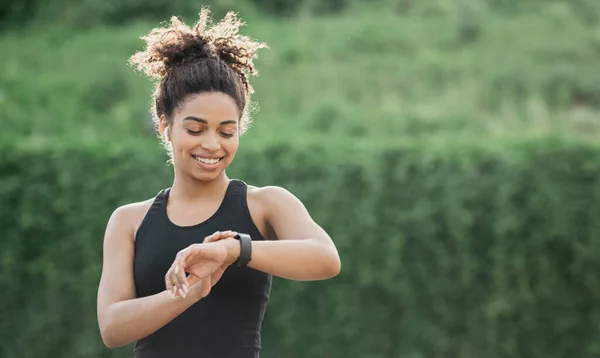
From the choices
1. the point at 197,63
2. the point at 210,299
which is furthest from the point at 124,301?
the point at 197,63

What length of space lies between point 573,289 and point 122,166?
4025 millimetres

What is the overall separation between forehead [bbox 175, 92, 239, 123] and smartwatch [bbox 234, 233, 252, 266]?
0.41 meters

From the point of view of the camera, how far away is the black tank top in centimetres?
298

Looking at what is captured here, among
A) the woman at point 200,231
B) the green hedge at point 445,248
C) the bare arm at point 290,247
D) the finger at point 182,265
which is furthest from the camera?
the green hedge at point 445,248

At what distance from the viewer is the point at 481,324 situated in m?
8.81

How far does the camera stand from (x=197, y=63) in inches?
122

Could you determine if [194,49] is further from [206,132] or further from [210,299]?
[210,299]

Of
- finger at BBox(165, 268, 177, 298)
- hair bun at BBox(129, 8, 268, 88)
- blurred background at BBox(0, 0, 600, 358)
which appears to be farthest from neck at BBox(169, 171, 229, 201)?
blurred background at BBox(0, 0, 600, 358)

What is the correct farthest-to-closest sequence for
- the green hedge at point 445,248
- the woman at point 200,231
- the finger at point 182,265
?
the green hedge at point 445,248 → the woman at point 200,231 → the finger at point 182,265

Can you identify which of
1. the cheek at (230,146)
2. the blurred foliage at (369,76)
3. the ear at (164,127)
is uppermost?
the blurred foliage at (369,76)

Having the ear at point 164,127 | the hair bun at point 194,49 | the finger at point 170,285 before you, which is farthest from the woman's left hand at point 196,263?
A: the hair bun at point 194,49

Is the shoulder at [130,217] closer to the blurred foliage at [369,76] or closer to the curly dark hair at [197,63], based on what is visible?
the curly dark hair at [197,63]

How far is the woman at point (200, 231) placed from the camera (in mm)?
2951

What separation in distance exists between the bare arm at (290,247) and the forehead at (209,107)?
25cm
